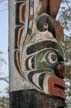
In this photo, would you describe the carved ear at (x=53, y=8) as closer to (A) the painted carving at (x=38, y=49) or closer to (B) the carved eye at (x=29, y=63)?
(A) the painted carving at (x=38, y=49)

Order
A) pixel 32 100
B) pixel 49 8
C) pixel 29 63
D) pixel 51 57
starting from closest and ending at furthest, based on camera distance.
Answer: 1. pixel 32 100
2. pixel 29 63
3. pixel 51 57
4. pixel 49 8

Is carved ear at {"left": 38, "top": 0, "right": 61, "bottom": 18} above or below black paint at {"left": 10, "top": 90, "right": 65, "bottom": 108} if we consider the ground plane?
above

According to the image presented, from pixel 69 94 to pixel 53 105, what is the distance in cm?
631

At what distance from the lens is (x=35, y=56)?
6.63 meters

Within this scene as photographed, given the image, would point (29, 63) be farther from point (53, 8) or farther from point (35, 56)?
point (53, 8)

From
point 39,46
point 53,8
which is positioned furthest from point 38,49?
point 53,8

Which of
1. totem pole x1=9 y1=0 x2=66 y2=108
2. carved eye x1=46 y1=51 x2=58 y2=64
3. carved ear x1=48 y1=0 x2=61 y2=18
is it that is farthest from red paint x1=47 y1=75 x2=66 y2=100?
carved ear x1=48 y1=0 x2=61 y2=18

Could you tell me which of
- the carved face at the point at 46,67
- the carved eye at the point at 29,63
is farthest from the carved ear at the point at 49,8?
the carved eye at the point at 29,63

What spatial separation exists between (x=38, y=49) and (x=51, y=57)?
10.2 inches

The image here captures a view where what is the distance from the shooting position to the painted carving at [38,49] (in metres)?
6.55

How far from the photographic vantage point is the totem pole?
6.48m

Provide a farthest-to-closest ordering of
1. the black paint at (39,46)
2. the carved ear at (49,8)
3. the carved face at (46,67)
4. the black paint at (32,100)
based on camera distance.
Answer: the carved ear at (49,8) → the black paint at (39,46) → the carved face at (46,67) → the black paint at (32,100)

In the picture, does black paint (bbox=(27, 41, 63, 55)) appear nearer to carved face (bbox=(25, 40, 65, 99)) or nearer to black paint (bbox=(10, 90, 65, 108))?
carved face (bbox=(25, 40, 65, 99))

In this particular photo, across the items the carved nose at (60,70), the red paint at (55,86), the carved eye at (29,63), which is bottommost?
the red paint at (55,86)
